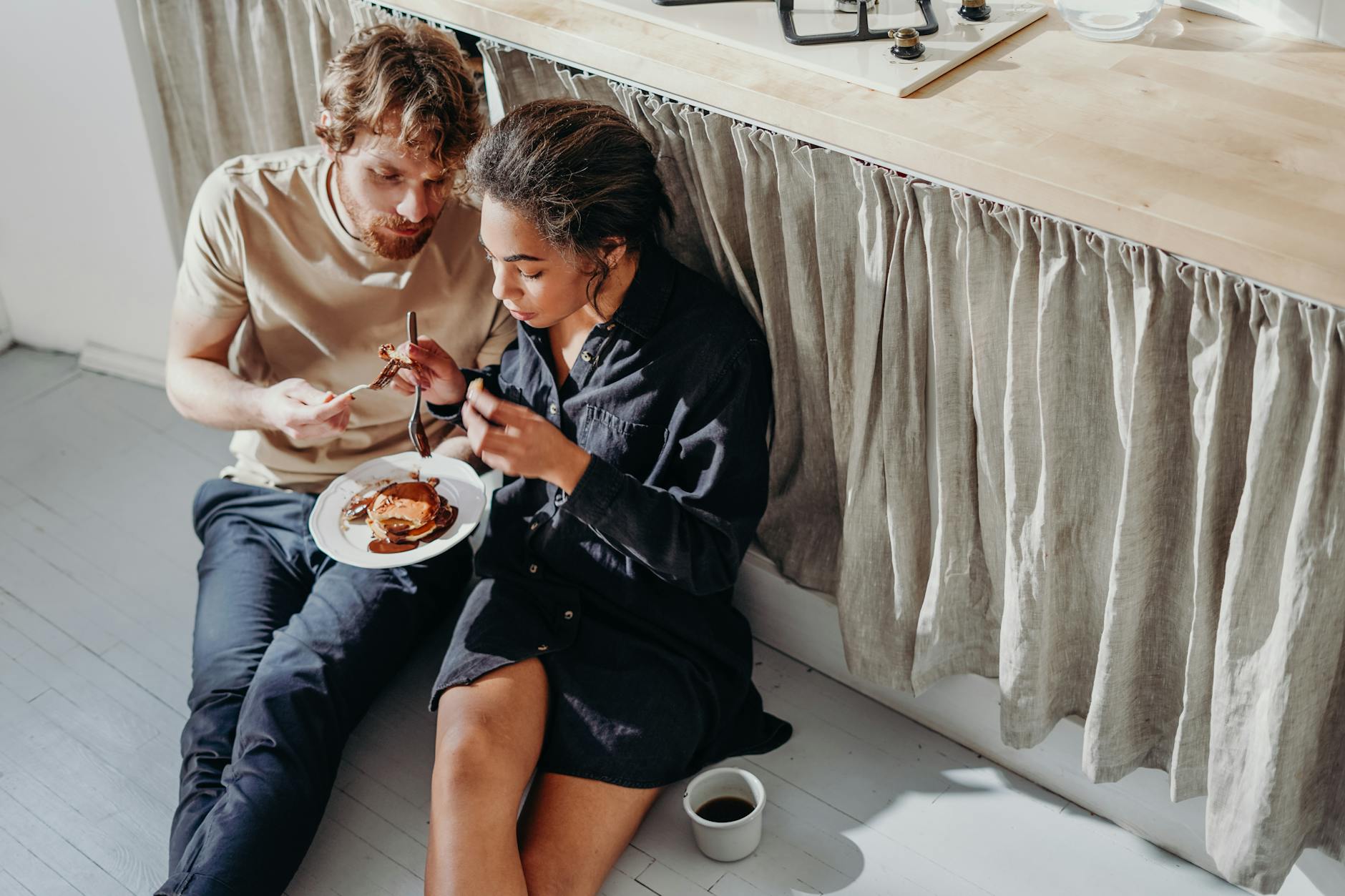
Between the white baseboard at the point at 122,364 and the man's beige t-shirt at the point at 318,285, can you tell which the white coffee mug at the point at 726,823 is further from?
the white baseboard at the point at 122,364

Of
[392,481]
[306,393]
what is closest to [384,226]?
[306,393]

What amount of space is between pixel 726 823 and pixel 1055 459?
715 millimetres

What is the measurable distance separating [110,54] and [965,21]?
5.68 feet

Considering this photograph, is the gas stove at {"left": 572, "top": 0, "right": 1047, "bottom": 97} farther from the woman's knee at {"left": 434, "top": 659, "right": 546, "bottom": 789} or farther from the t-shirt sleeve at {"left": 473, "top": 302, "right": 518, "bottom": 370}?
the woman's knee at {"left": 434, "top": 659, "right": 546, "bottom": 789}

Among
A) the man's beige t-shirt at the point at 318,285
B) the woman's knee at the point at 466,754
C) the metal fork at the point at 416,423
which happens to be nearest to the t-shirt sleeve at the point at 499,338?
the man's beige t-shirt at the point at 318,285

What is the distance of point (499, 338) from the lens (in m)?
2.18

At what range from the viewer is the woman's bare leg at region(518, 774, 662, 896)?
1.85 metres

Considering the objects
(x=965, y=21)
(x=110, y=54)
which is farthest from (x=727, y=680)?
(x=110, y=54)

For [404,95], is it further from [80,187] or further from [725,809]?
[80,187]

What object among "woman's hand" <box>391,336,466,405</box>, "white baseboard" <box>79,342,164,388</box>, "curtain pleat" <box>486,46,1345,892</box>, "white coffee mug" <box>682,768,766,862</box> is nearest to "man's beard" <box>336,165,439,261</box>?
"woman's hand" <box>391,336,466,405</box>

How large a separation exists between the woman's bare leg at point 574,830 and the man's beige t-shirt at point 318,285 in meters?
0.69

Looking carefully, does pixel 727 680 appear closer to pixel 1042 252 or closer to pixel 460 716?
pixel 460 716

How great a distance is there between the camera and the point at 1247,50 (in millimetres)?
1699

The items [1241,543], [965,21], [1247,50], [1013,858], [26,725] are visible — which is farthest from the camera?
[26,725]
